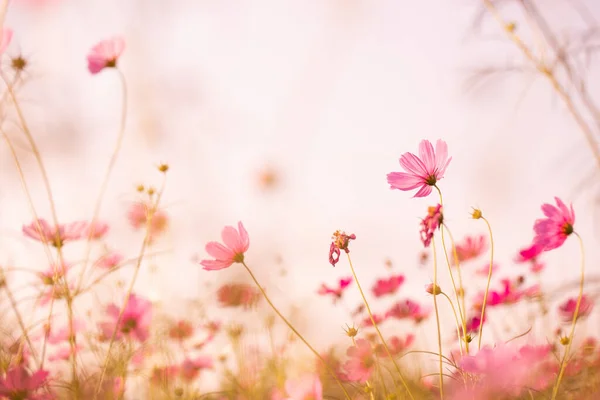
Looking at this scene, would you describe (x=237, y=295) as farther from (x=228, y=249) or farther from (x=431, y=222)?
(x=431, y=222)

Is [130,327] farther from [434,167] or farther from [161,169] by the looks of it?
[434,167]

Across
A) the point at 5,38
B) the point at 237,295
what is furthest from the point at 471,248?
the point at 5,38

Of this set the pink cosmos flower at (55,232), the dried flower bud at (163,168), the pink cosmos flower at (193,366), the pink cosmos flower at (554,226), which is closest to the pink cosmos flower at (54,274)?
the pink cosmos flower at (55,232)

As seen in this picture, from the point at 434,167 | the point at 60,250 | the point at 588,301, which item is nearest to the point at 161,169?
the point at 60,250

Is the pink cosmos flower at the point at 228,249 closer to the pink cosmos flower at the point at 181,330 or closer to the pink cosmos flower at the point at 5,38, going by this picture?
the pink cosmos flower at the point at 5,38

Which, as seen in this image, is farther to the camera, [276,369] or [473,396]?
[276,369]

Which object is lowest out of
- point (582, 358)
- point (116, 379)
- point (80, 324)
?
point (582, 358)

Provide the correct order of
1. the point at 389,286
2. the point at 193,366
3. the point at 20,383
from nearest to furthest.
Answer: the point at 20,383 < the point at 389,286 < the point at 193,366
